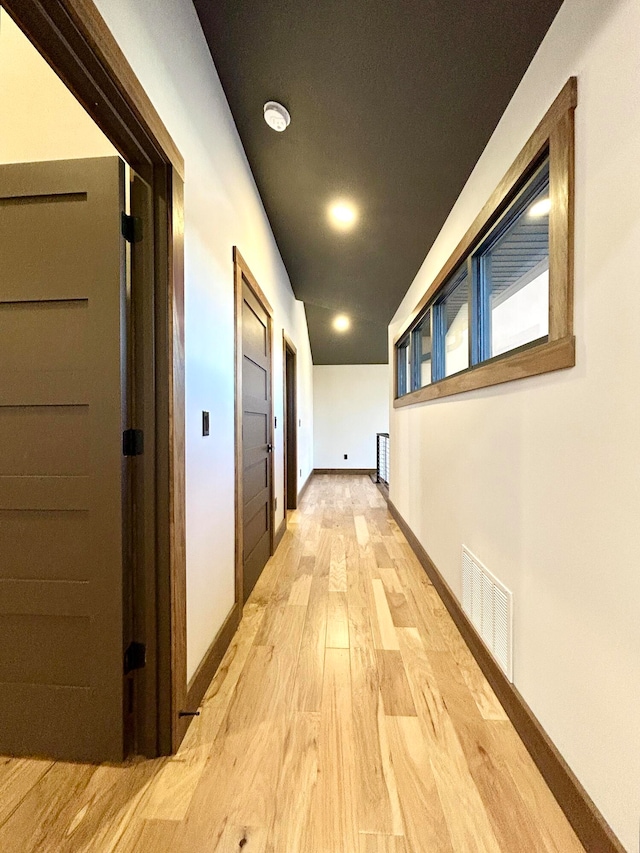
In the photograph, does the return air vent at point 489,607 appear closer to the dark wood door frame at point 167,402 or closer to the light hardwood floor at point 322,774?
the light hardwood floor at point 322,774

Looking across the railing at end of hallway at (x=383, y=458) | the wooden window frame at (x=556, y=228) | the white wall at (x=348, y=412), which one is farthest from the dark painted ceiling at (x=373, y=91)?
the white wall at (x=348, y=412)

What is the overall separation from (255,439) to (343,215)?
180cm

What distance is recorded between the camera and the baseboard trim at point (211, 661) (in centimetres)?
132

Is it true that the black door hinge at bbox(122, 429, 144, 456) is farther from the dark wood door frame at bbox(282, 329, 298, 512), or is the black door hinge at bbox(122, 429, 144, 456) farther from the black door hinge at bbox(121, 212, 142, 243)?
the dark wood door frame at bbox(282, 329, 298, 512)

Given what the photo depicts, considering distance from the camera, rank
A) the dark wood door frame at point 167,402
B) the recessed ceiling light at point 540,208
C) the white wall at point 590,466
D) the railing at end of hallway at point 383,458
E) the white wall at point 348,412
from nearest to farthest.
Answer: the white wall at point 590,466 < the dark wood door frame at point 167,402 < the recessed ceiling light at point 540,208 < the railing at end of hallway at point 383,458 < the white wall at point 348,412

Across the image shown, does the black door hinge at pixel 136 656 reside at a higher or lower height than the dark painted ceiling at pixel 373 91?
lower

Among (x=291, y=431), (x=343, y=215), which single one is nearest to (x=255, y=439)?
(x=343, y=215)

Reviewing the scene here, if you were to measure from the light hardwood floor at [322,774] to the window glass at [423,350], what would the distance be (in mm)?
2109

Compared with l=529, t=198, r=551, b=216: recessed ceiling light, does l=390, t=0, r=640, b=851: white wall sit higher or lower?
lower

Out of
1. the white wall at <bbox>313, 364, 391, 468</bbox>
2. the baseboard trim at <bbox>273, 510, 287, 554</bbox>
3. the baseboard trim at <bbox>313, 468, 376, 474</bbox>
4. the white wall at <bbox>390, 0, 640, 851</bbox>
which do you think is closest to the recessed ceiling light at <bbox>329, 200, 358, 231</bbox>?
the white wall at <bbox>390, 0, 640, 851</bbox>

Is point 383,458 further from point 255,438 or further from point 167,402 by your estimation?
point 167,402

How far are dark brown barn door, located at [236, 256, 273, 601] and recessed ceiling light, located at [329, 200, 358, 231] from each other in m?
0.88

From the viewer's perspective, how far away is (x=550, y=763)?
3.44 ft

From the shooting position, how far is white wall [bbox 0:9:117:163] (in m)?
1.16
